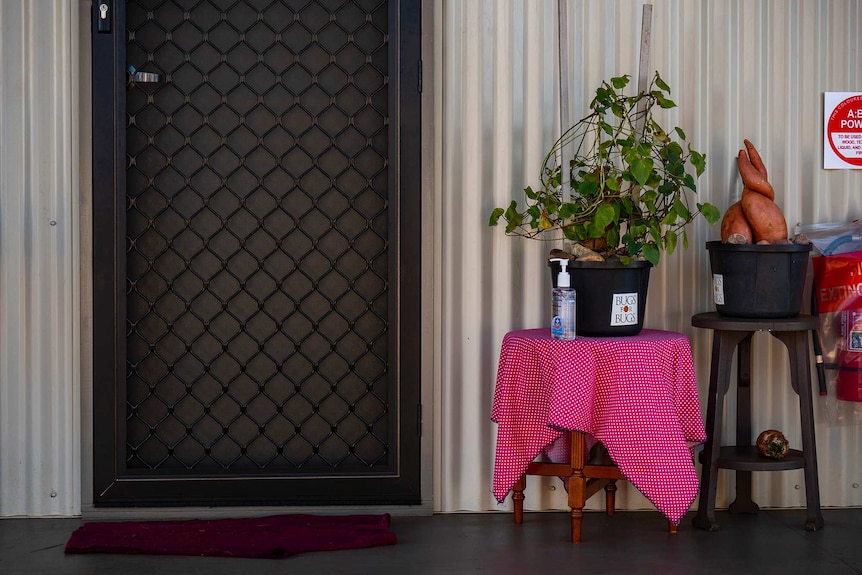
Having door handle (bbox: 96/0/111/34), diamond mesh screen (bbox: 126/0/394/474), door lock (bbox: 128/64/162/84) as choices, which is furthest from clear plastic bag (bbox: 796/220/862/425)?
door handle (bbox: 96/0/111/34)

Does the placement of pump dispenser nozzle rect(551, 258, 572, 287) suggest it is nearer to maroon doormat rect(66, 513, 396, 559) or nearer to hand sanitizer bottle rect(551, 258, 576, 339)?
hand sanitizer bottle rect(551, 258, 576, 339)

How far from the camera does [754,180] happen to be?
3266 millimetres

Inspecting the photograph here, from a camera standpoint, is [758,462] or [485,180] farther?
[485,180]

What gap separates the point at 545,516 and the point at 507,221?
112cm

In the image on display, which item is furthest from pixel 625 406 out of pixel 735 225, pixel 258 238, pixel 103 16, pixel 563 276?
pixel 103 16

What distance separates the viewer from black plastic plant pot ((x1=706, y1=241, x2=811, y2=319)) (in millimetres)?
3133

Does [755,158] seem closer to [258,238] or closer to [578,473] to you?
[578,473]

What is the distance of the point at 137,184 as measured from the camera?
135 inches

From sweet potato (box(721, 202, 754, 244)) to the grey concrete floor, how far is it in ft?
3.43

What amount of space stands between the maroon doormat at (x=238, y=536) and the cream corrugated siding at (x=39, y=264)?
1.27 ft

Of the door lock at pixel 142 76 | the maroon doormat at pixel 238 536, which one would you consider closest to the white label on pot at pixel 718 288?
the maroon doormat at pixel 238 536

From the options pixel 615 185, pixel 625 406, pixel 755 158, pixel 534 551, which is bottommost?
pixel 534 551

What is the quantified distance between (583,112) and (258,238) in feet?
4.38

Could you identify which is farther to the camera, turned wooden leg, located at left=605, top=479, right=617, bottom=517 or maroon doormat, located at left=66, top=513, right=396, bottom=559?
turned wooden leg, located at left=605, top=479, right=617, bottom=517
